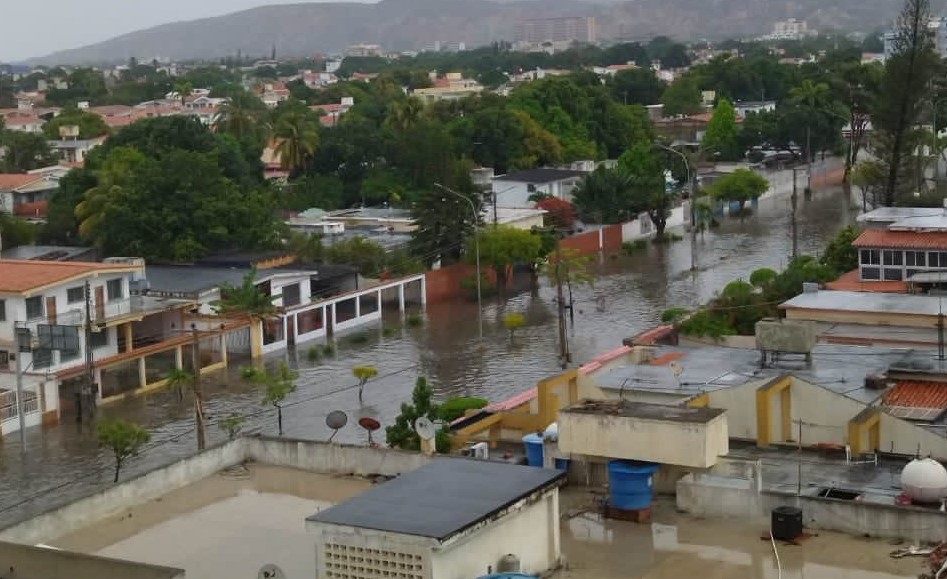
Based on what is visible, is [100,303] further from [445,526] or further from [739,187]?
[739,187]

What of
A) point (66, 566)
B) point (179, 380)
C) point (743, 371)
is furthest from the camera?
point (179, 380)

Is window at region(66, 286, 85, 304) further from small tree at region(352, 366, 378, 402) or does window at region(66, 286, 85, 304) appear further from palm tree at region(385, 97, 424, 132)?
palm tree at region(385, 97, 424, 132)

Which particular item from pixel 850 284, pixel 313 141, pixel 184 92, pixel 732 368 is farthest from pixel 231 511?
pixel 184 92

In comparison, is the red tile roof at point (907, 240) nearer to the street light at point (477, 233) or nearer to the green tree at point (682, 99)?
the street light at point (477, 233)

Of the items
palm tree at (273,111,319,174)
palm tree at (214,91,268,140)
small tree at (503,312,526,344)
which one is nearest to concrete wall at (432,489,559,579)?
small tree at (503,312,526,344)

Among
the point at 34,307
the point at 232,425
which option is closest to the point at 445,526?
the point at 232,425

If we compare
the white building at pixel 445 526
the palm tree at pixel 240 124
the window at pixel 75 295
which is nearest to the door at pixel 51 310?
the window at pixel 75 295
